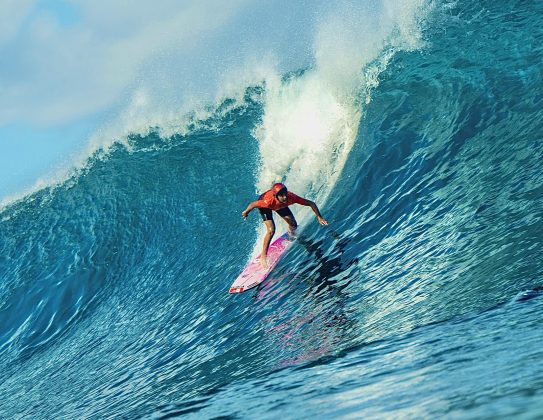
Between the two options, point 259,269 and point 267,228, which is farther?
point 267,228

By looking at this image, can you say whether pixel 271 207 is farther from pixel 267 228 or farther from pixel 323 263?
pixel 323 263

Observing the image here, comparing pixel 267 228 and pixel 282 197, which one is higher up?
pixel 282 197

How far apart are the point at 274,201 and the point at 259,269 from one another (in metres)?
1.08

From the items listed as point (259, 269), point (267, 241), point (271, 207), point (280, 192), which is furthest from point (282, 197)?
point (259, 269)

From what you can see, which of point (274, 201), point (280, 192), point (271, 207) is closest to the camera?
point (280, 192)

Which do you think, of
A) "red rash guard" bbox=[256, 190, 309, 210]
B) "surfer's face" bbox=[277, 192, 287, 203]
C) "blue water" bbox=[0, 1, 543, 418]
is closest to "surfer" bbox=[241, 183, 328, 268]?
"red rash guard" bbox=[256, 190, 309, 210]

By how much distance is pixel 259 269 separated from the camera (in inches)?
420

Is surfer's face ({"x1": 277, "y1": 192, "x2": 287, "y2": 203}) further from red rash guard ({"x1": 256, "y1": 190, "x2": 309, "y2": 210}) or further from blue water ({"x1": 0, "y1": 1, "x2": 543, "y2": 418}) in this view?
blue water ({"x1": 0, "y1": 1, "x2": 543, "y2": 418})

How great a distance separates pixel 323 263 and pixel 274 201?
131 centimetres

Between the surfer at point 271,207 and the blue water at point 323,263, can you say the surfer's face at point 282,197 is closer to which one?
the surfer at point 271,207

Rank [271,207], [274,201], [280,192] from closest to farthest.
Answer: [280,192] → [274,201] → [271,207]

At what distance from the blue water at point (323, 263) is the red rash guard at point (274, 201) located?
0.80 meters

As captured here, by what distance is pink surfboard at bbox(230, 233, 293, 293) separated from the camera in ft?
33.4

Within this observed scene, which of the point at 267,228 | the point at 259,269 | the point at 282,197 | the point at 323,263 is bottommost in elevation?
the point at 323,263
